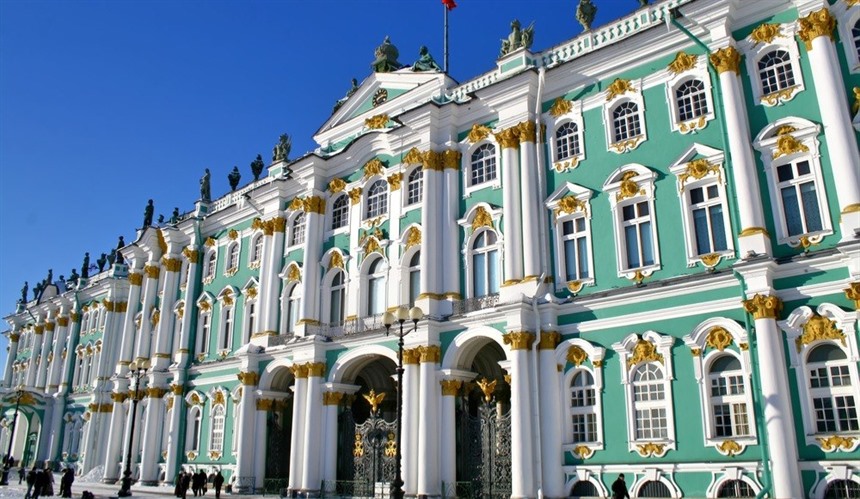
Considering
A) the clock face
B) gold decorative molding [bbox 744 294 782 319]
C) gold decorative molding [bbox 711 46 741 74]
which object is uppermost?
the clock face

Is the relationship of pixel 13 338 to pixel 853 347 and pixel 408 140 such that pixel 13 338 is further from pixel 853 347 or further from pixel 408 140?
pixel 853 347

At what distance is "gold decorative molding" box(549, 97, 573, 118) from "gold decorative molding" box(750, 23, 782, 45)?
610 cm

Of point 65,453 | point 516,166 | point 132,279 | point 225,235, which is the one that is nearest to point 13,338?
point 65,453

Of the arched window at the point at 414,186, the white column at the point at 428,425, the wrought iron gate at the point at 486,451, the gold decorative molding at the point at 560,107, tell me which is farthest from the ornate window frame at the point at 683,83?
the white column at the point at 428,425

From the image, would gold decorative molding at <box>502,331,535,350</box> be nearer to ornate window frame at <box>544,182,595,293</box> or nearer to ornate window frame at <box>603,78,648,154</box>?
ornate window frame at <box>544,182,595,293</box>

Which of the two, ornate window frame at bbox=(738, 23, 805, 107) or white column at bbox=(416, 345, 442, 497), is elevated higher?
ornate window frame at bbox=(738, 23, 805, 107)

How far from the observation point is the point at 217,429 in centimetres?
3525

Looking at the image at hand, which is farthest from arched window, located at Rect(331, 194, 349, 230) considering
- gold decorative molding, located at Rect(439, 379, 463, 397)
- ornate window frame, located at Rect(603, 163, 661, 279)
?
ornate window frame, located at Rect(603, 163, 661, 279)

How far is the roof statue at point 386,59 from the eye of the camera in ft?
111

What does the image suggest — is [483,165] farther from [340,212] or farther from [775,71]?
[775,71]

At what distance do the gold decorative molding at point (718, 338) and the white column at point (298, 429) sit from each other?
16.2 metres

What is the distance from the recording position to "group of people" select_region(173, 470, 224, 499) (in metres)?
28.6

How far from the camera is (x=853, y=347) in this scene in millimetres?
17750

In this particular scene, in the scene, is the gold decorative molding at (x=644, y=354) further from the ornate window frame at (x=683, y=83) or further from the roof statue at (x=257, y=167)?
the roof statue at (x=257, y=167)
